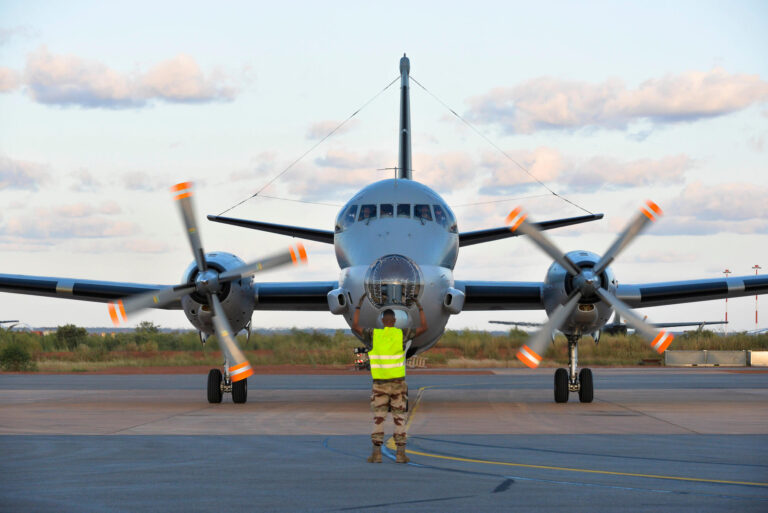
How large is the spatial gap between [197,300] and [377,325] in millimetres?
5067

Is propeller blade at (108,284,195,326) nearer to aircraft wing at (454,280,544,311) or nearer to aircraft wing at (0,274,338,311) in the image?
aircraft wing at (0,274,338,311)

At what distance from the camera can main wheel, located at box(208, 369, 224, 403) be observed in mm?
21406

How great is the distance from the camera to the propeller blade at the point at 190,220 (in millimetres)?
20244

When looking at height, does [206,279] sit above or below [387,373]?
above

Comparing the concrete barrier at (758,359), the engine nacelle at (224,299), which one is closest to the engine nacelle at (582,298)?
the engine nacelle at (224,299)

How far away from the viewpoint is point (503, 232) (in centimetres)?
2111

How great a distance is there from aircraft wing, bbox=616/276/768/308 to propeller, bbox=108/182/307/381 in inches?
310

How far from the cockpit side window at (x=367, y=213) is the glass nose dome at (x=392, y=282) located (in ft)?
6.92
